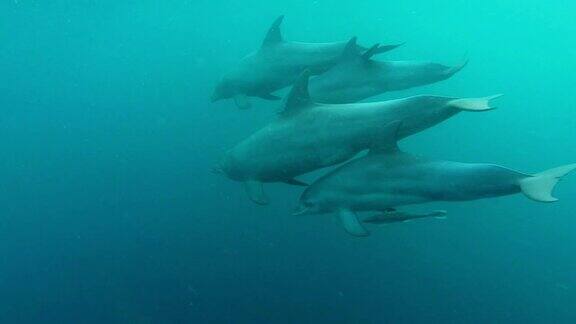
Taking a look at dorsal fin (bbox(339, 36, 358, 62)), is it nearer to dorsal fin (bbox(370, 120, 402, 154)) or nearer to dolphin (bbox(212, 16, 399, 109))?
dolphin (bbox(212, 16, 399, 109))

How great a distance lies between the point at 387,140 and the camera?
21.9 feet

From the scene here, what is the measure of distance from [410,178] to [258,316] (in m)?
5.41

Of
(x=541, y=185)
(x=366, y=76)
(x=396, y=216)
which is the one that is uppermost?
(x=366, y=76)

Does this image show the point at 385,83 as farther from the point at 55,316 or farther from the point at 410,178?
the point at 55,316

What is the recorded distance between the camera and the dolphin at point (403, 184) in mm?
5816

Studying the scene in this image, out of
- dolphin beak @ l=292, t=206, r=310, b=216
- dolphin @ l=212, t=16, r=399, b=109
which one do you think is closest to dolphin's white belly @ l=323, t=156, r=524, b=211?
dolphin beak @ l=292, t=206, r=310, b=216

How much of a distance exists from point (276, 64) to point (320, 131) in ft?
10.0

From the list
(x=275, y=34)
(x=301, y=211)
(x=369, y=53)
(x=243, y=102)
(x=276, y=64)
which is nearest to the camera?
(x=301, y=211)

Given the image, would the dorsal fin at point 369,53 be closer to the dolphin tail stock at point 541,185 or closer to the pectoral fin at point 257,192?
the pectoral fin at point 257,192

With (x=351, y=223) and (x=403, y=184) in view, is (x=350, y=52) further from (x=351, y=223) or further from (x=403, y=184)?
(x=351, y=223)

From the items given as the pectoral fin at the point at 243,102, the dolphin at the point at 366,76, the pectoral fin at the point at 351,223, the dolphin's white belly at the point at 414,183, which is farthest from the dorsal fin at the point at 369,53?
the pectoral fin at the point at 243,102

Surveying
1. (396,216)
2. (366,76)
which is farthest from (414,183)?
(366,76)

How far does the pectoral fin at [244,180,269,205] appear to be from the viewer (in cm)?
849

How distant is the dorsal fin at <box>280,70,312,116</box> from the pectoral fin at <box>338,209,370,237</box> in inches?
67.0
